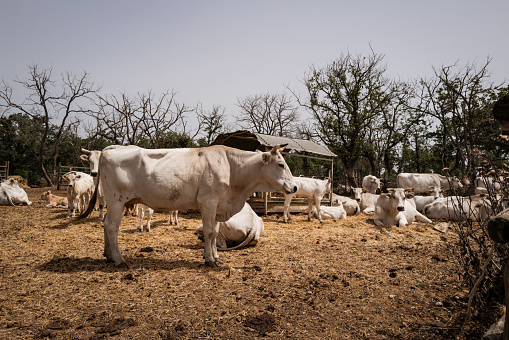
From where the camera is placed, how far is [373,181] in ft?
76.1

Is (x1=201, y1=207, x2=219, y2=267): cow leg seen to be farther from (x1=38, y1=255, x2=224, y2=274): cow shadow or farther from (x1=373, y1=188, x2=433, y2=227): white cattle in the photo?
(x1=373, y1=188, x2=433, y2=227): white cattle

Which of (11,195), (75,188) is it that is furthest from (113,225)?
(11,195)

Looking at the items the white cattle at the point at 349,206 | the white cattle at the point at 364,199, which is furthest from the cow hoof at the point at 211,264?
the white cattle at the point at 364,199

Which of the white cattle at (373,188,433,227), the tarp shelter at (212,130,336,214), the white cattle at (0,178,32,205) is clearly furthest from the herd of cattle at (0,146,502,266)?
the white cattle at (0,178,32,205)

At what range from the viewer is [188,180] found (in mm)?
6137

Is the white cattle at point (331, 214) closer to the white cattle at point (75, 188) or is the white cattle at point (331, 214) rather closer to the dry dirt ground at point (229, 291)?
the dry dirt ground at point (229, 291)

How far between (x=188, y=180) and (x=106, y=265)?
7.11ft

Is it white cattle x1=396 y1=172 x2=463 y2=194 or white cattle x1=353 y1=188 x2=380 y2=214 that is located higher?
white cattle x1=396 y1=172 x2=463 y2=194

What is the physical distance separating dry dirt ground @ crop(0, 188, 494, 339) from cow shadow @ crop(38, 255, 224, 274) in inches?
0.8

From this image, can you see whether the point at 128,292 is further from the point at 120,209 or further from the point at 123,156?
the point at 123,156

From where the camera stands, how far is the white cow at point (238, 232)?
7242mm

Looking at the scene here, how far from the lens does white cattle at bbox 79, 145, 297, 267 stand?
593 cm

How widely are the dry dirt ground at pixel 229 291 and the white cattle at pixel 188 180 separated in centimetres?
86

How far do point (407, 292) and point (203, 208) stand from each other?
3.70 meters
